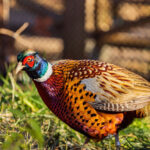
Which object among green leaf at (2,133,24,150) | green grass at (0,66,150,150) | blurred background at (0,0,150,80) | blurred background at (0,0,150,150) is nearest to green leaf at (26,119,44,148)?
green leaf at (2,133,24,150)

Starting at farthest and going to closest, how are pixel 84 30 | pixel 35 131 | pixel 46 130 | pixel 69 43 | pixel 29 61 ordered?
pixel 69 43 → pixel 84 30 → pixel 46 130 → pixel 29 61 → pixel 35 131

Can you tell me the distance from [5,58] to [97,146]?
2.12m

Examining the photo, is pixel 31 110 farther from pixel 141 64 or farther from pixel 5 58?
pixel 141 64

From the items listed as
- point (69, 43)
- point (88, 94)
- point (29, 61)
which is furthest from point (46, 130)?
point (69, 43)

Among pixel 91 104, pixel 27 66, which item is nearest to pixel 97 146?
pixel 91 104

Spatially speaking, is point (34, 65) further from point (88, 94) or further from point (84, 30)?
point (84, 30)

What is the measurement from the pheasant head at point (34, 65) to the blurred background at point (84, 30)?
186 centimetres

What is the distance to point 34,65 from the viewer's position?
2.45 m

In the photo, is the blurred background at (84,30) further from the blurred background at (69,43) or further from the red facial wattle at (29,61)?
the red facial wattle at (29,61)

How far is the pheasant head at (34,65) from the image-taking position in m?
2.39

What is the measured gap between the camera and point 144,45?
5.40 m

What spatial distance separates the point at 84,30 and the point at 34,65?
241 centimetres

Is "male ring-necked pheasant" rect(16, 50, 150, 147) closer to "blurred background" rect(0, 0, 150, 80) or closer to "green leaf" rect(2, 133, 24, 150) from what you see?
"green leaf" rect(2, 133, 24, 150)

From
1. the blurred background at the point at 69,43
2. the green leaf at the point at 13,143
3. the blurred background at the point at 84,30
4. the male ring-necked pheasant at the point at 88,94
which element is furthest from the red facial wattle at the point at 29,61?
the blurred background at the point at 84,30
